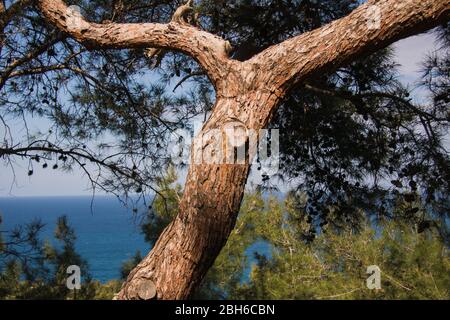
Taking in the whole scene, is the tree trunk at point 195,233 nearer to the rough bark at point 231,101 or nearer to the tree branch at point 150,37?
the rough bark at point 231,101

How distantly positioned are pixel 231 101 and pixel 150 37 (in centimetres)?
46

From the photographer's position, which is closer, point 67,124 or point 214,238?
point 214,238

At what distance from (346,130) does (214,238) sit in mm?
1490

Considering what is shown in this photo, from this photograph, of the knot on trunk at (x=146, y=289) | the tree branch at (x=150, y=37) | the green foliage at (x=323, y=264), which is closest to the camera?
the knot on trunk at (x=146, y=289)

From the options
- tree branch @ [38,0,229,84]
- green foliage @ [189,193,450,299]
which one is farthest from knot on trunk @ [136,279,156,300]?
green foliage @ [189,193,450,299]

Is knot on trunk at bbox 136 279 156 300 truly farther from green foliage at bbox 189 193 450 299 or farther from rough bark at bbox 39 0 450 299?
green foliage at bbox 189 193 450 299

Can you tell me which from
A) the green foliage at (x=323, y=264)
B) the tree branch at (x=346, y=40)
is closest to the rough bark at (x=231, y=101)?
the tree branch at (x=346, y=40)

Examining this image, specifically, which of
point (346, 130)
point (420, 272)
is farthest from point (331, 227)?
point (420, 272)

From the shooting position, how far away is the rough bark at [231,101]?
1.26m

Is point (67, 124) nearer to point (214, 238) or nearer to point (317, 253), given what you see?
point (214, 238)

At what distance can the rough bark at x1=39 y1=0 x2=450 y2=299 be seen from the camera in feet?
4.13

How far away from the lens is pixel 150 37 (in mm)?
1608
